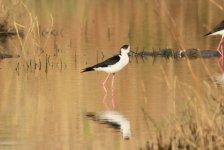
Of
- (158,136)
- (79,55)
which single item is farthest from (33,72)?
(158,136)

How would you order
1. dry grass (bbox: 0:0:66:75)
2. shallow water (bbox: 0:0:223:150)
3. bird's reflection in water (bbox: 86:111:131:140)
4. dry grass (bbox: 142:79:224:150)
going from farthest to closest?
dry grass (bbox: 0:0:66:75) → bird's reflection in water (bbox: 86:111:131:140) → shallow water (bbox: 0:0:223:150) → dry grass (bbox: 142:79:224:150)

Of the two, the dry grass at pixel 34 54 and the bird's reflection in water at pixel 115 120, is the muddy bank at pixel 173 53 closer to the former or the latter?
the dry grass at pixel 34 54

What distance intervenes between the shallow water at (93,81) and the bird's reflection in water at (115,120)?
72 mm

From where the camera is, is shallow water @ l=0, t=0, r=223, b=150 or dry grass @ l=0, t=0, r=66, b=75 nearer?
shallow water @ l=0, t=0, r=223, b=150

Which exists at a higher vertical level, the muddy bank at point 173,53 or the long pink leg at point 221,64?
the muddy bank at point 173,53

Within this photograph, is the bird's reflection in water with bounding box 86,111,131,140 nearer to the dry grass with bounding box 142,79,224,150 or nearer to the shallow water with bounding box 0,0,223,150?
the shallow water with bounding box 0,0,223,150

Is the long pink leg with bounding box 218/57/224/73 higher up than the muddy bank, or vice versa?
the muddy bank

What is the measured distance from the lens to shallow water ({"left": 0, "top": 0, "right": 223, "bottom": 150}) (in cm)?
1032

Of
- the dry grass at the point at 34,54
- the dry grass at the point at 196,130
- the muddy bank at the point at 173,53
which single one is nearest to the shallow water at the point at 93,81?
the dry grass at the point at 34,54

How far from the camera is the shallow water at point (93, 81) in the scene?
1032 centimetres

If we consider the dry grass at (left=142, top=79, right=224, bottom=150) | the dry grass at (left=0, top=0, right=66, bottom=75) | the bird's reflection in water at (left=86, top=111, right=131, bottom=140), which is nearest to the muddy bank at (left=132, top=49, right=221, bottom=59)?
the dry grass at (left=0, top=0, right=66, bottom=75)

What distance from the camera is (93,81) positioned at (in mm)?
15398

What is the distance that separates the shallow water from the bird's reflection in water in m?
0.07

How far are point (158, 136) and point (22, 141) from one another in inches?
63.0
